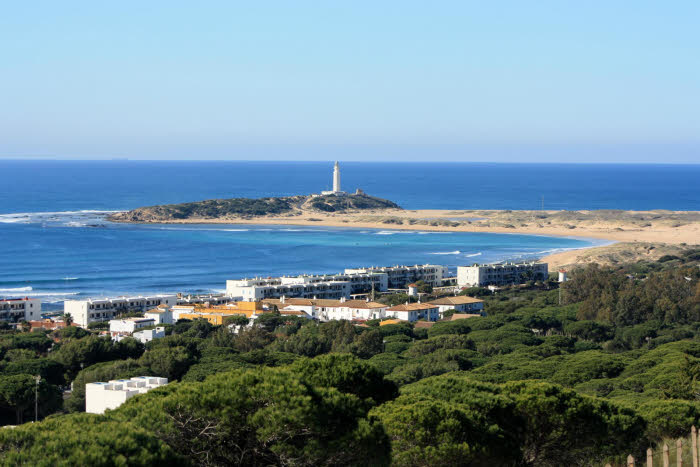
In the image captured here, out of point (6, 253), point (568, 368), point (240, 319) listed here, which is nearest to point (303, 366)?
point (568, 368)

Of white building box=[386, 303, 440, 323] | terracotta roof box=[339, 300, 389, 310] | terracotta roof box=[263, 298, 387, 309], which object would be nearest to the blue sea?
terracotta roof box=[263, 298, 387, 309]

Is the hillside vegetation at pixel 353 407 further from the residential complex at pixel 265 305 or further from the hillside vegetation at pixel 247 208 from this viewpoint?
the hillside vegetation at pixel 247 208

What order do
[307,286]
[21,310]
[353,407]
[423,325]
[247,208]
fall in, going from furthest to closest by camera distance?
1. [247,208]
2. [307,286]
3. [21,310]
4. [423,325]
5. [353,407]

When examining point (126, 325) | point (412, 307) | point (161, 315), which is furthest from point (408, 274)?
point (126, 325)

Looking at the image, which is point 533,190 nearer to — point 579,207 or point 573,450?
point 579,207

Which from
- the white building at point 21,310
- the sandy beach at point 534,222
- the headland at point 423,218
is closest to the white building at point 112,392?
the white building at point 21,310

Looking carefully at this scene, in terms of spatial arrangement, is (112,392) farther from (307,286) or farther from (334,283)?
(334,283)

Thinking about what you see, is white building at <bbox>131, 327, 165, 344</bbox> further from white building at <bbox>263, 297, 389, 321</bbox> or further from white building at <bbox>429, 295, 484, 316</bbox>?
white building at <bbox>429, 295, 484, 316</bbox>
